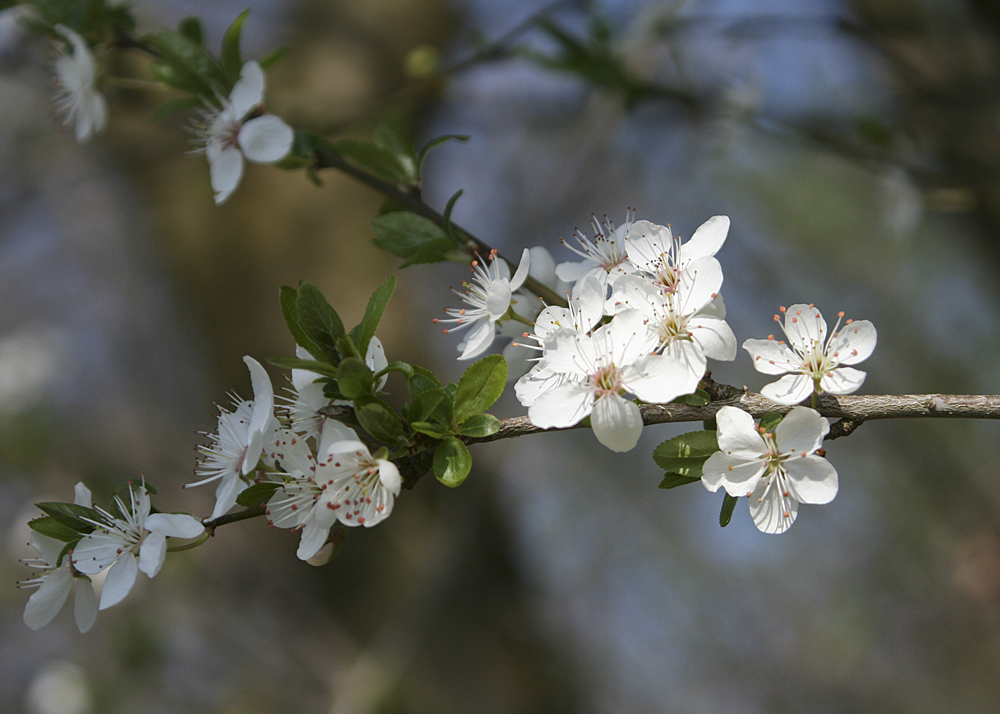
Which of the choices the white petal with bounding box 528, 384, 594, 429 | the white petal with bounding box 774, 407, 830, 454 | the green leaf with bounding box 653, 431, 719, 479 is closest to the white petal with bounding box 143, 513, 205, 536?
the white petal with bounding box 528, 384, 594, 429

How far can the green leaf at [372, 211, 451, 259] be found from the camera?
2.77ft

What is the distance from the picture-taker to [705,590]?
473 cm

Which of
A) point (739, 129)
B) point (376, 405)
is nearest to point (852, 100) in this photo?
point (739, 129)

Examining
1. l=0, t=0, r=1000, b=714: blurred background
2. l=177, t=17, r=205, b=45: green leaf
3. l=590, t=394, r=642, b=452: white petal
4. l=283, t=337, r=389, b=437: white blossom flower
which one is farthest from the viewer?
l=0, t=0, r=1000, b=714: blurred background

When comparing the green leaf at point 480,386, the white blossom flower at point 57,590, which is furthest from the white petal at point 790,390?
the white blossom flower at point 57,590

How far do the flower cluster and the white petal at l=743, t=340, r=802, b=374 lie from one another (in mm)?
46

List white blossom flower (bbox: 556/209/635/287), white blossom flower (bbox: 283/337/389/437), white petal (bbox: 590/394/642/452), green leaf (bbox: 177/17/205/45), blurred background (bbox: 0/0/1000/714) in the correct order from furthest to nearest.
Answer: blurred background (bbox: 0/0/1000/714)
green leaf (bbox: 177/17/205/45)
white blossom flower (bbox: 556/209/635/287)
white blossom flower (bbox: 283/337/389/437)
white petal (bbox: 590/394/642/452)

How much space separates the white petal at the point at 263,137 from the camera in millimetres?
856

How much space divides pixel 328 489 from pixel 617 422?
0.27m

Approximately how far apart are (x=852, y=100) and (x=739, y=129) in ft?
4.44

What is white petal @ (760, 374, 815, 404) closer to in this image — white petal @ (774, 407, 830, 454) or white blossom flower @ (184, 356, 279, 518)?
white petal @ (774, 407, 830, 454)

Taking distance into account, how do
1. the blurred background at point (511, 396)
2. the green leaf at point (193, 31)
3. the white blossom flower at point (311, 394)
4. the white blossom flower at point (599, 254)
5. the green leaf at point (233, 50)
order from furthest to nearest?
the blurred background at point (511, 396) < the green leaf at point (193, 31) < the green leaf at point (233, 50) < the white blossom flower at point (599, 254) < the white blossom flower at point (311, 394)

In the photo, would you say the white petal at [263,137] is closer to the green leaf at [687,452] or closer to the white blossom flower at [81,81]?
the white blossom flower at [81,81]

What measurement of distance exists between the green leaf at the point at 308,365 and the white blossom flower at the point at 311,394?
0.12ft
